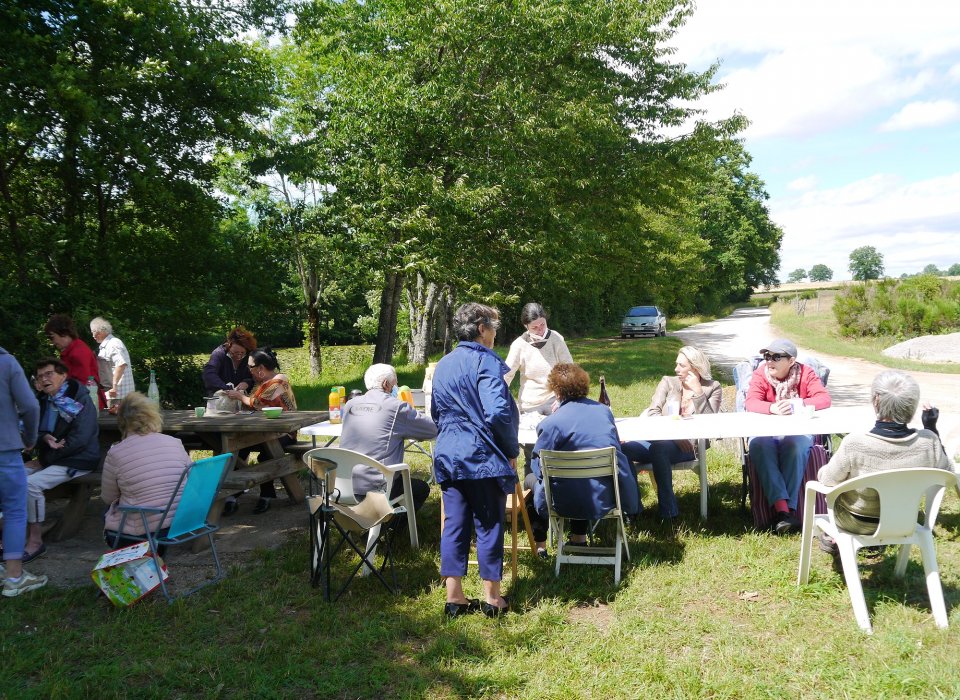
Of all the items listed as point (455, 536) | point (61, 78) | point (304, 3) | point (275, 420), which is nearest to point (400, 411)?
point (455, 536)

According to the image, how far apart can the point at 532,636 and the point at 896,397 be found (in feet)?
7.50

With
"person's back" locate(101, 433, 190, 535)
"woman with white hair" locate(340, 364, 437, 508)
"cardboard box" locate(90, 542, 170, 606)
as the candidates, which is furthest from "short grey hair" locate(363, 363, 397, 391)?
"cardboard box" locate(90, 542, 170, 606)

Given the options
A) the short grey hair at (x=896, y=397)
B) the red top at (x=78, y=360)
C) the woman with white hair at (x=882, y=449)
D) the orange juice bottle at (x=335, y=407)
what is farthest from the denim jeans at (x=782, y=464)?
the red top at (x=78, y=360)

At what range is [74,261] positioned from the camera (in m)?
11.0

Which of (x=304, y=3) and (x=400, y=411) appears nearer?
(x=400, y=411)

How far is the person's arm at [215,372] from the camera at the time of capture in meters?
7.02

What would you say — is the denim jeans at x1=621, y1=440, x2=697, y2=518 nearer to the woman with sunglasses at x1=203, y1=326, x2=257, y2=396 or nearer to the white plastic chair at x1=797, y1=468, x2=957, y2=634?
the white plastic chair at x1=797, y1=468, x2=957, y2=634

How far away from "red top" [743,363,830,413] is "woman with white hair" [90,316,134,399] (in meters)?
6.04

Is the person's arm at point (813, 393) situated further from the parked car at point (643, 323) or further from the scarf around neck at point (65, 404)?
the parked car at point (643, 323)

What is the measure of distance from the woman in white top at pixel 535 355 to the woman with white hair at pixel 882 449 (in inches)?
109

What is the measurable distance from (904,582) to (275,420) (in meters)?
4.65

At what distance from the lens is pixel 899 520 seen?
3.70m

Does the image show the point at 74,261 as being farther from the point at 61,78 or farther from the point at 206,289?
the point at 61,78

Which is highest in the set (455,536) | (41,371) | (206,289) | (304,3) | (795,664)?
(304,3)
